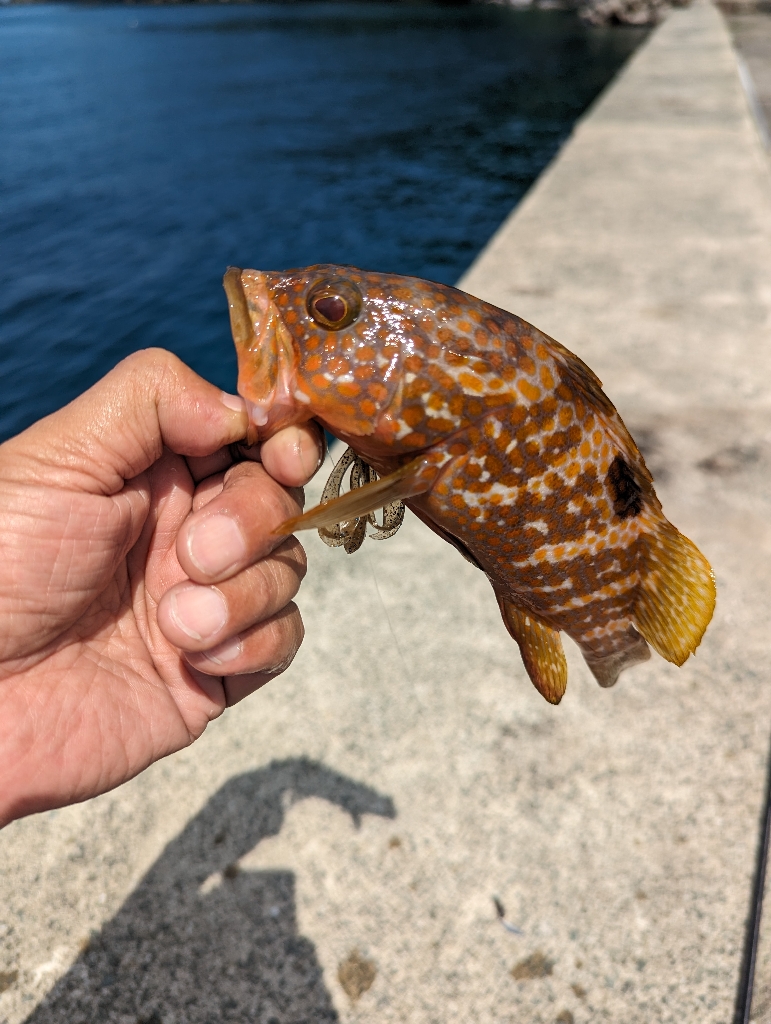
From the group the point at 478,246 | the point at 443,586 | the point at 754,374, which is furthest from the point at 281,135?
the point at 443,586

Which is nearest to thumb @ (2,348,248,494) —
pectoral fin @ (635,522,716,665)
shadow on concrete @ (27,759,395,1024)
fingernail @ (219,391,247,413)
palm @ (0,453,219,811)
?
fingernail @ (219,391,247,413)

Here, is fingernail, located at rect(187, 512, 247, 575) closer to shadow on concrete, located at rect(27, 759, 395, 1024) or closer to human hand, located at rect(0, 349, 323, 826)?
human hand, located at rect(0, 349, 323, 826)

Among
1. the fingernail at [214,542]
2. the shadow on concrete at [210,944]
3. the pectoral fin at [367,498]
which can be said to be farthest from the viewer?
the shadow on concrete at [210,944]

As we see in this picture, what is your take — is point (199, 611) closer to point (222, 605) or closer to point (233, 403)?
point (222, 605)

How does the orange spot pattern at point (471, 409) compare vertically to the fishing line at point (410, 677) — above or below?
above

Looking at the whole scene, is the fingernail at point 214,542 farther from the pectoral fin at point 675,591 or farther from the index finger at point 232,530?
the pectoral fin at point 675,591

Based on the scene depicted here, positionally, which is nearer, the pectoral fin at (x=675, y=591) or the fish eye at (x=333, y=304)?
the fish eye at (x=333, y=304)

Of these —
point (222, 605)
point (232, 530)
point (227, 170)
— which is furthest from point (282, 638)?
point (227, 170)

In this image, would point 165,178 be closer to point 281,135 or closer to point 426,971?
point 281,135

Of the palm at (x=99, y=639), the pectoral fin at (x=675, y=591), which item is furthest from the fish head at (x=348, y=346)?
the pectoral fin at (x=675, y=591)
